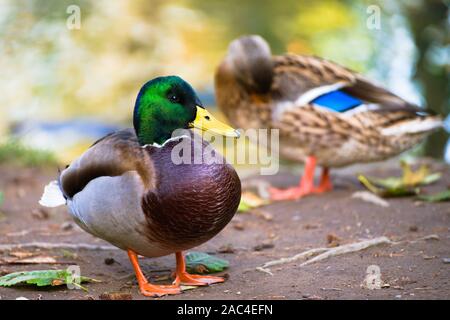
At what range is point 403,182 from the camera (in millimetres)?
5754

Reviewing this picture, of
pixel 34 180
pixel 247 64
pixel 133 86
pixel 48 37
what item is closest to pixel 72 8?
pixel 48 37

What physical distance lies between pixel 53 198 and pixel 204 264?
939 millimetres

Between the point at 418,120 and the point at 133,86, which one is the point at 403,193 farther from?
the point at 133,86

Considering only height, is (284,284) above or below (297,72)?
below

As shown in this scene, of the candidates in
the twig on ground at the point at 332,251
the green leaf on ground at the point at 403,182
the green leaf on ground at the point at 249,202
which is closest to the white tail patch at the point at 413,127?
the green leaf on ground at the point at 403,182

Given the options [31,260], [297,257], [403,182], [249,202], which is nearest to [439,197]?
[403,182]

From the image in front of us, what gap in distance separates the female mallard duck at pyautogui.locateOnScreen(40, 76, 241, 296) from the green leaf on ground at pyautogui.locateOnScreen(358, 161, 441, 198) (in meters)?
2.16

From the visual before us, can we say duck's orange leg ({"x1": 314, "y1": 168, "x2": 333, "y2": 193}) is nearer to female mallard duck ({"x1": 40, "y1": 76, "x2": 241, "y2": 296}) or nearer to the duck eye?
female mallard duck ({"x1": 40, "y1": 76, "x2": 241, "y2": 296})

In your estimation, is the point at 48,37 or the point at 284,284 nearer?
the point at 284,284

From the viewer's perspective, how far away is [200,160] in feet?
11.3

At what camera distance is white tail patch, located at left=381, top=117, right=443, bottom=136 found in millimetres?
5754

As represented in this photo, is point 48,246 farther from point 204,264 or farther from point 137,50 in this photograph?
point 137,50
